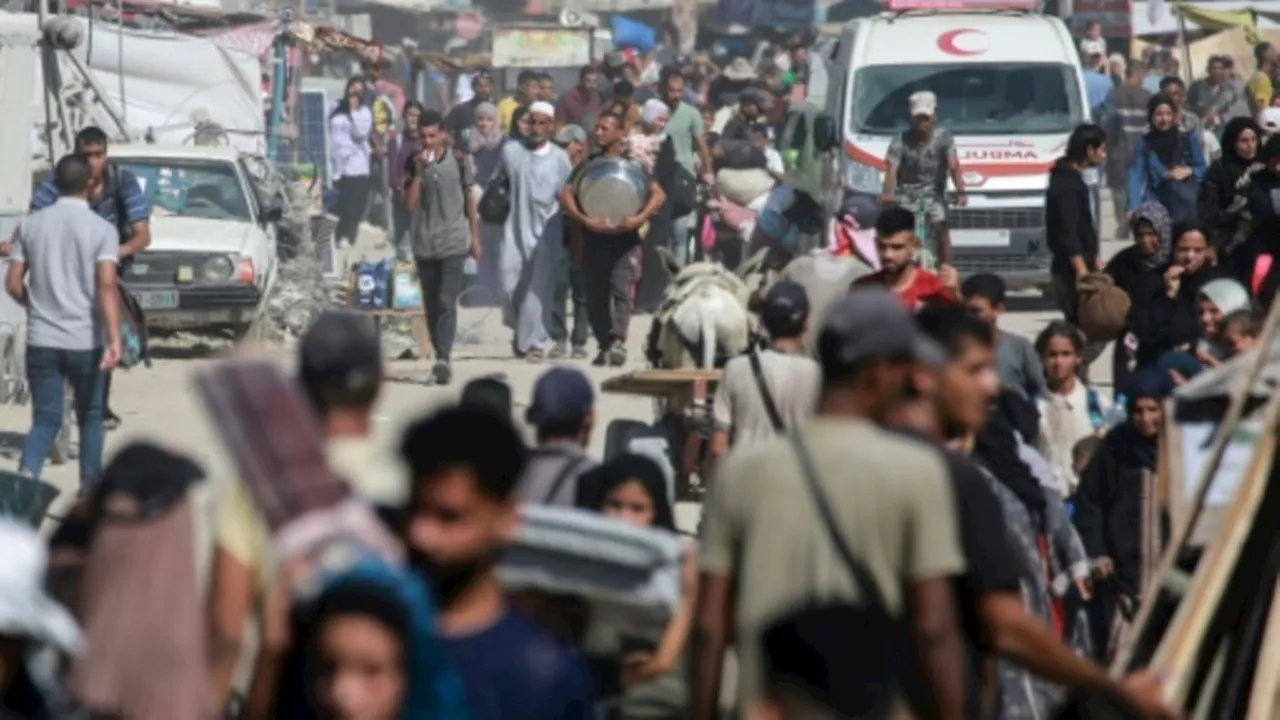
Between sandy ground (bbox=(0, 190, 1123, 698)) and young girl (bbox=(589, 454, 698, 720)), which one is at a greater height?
young girl (bbox=(589, 454, 698, 720))

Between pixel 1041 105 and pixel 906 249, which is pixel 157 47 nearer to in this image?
pixel 1041 105

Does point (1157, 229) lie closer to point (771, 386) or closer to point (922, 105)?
point (771, 386)

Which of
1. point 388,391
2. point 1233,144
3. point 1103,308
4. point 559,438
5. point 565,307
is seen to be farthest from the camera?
point 565,307

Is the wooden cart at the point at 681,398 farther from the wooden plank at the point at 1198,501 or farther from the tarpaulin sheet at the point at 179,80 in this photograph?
the tarpaulin sheet at the point at 179,80

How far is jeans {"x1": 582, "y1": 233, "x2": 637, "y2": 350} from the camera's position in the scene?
19625 millimetres

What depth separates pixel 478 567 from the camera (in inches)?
193

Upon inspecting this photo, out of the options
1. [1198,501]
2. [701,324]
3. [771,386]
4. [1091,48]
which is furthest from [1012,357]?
[1091,48]

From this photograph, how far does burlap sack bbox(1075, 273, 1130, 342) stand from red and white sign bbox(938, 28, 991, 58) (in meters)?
10.0

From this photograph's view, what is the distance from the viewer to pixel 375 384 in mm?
5379

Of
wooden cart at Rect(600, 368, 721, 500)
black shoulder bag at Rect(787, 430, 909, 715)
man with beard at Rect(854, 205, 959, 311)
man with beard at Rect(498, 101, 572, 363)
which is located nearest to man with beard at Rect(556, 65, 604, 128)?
man with beard at Rect(498, 101, 572, 363)

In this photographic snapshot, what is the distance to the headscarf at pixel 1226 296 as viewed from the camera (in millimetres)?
11914

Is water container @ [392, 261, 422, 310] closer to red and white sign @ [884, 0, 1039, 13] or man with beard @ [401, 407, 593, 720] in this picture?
red and white sign @ [884, 0, 1039, 13]

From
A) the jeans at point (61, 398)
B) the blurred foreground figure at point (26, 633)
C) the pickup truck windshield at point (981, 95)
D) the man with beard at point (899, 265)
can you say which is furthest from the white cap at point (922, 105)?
the blurred foreground figure at point (26, 633)

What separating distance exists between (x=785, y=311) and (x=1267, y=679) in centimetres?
288
